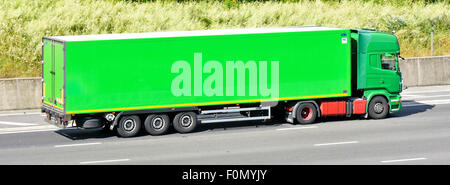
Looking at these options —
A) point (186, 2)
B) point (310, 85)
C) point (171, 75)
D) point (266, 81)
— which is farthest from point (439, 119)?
point (186, 2)

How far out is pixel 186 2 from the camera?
3775 cm

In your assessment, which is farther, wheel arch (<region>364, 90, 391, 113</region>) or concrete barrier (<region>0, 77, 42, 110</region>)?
concrete barrier (<region>0, 77, 42, 110</region>)

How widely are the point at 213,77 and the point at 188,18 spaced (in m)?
14.9

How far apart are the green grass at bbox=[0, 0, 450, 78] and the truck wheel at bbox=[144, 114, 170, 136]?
957 cm

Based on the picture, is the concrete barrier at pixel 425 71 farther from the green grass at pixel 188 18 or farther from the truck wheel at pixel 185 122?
the truck wheel at pixel 185 122

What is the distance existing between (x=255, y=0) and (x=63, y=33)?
1343cm

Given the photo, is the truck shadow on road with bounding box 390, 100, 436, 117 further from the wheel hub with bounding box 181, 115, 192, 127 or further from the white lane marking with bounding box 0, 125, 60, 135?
the white lane marking with bounding box 0, 125, 60, 135

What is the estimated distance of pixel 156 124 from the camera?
66.1 feet

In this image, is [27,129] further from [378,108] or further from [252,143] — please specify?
[378,108]

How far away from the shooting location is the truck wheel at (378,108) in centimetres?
2261

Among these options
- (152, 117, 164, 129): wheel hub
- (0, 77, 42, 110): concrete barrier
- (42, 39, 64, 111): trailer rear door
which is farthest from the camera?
(0, 77, 42, 110): concrete barrier

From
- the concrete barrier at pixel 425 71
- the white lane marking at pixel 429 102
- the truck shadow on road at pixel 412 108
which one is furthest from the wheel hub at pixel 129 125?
the concrete barrier at pixel 425 71

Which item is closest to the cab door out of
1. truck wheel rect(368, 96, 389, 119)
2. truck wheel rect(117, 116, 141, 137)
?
truck wheel rect(368, 96, 389, 119)

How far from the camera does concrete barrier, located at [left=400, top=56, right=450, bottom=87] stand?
1203 inches
